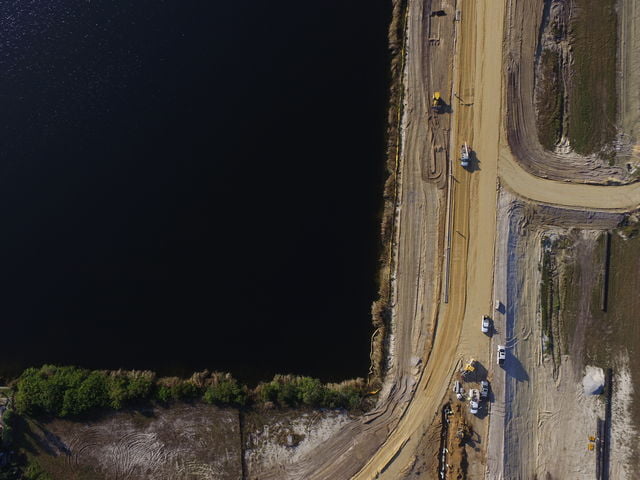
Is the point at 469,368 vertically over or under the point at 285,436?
over

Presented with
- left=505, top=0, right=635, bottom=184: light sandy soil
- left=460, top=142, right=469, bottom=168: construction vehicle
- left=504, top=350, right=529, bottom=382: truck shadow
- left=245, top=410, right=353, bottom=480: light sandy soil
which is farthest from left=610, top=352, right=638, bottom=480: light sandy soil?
left=245, top=410, right=353, bottom=480: light sandy soil

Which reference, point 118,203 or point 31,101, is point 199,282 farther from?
point 31,101

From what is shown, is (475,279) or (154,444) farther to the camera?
(154,444)

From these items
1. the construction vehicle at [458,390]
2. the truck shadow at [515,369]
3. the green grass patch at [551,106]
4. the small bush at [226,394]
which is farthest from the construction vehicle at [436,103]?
the small bush at [226,394]

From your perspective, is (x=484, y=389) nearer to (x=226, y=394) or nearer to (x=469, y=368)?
(x=469, y=368)

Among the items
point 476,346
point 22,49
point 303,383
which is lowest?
point 303,383

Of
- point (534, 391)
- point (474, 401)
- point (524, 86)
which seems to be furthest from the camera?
point (524, 86)

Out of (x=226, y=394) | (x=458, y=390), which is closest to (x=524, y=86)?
(x=458, y=390)

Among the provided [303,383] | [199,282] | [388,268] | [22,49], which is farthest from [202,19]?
[303,383]
